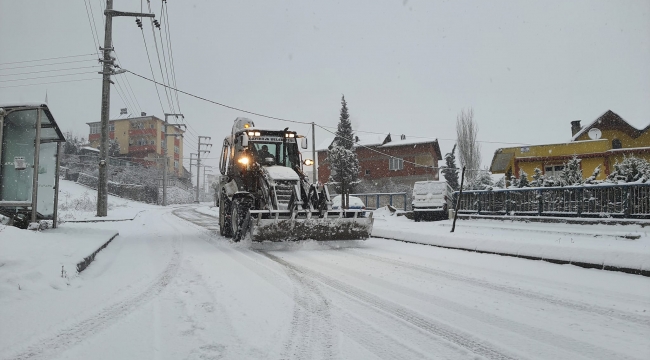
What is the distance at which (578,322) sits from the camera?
3.49 metres

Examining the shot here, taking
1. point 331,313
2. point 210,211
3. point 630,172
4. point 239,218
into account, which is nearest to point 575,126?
point 630,172

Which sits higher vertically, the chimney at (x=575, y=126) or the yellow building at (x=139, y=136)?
the yellow building at (x=139, y=136)

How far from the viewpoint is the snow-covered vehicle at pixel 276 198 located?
8.30m

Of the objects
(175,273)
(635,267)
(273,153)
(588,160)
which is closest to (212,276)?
(175,273)

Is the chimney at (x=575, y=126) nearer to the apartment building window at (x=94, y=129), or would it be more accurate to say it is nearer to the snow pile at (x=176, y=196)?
the snow pile at (x=176, y=196)

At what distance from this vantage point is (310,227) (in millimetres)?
8508

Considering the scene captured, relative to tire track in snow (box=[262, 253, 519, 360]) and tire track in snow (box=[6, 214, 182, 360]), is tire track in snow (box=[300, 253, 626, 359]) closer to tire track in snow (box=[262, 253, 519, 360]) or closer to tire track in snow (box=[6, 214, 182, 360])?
tire track in snow (box=[262, 253, 519, 360])

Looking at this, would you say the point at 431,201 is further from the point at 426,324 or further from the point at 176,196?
the point at 176,196

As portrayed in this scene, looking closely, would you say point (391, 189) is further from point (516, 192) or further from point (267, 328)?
point (267, 328)

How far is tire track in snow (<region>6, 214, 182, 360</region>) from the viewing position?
2.72m

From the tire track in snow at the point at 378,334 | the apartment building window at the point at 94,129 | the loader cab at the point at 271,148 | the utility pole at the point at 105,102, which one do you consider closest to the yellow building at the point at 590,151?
the loader cab at the point at 271,148

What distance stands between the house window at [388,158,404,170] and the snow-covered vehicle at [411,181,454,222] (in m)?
25.6

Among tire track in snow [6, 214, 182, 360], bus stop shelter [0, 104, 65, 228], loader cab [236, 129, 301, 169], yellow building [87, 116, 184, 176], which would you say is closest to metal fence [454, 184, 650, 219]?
loader cab [236, 129, 301, 169]

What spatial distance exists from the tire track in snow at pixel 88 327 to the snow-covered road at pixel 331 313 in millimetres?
13
